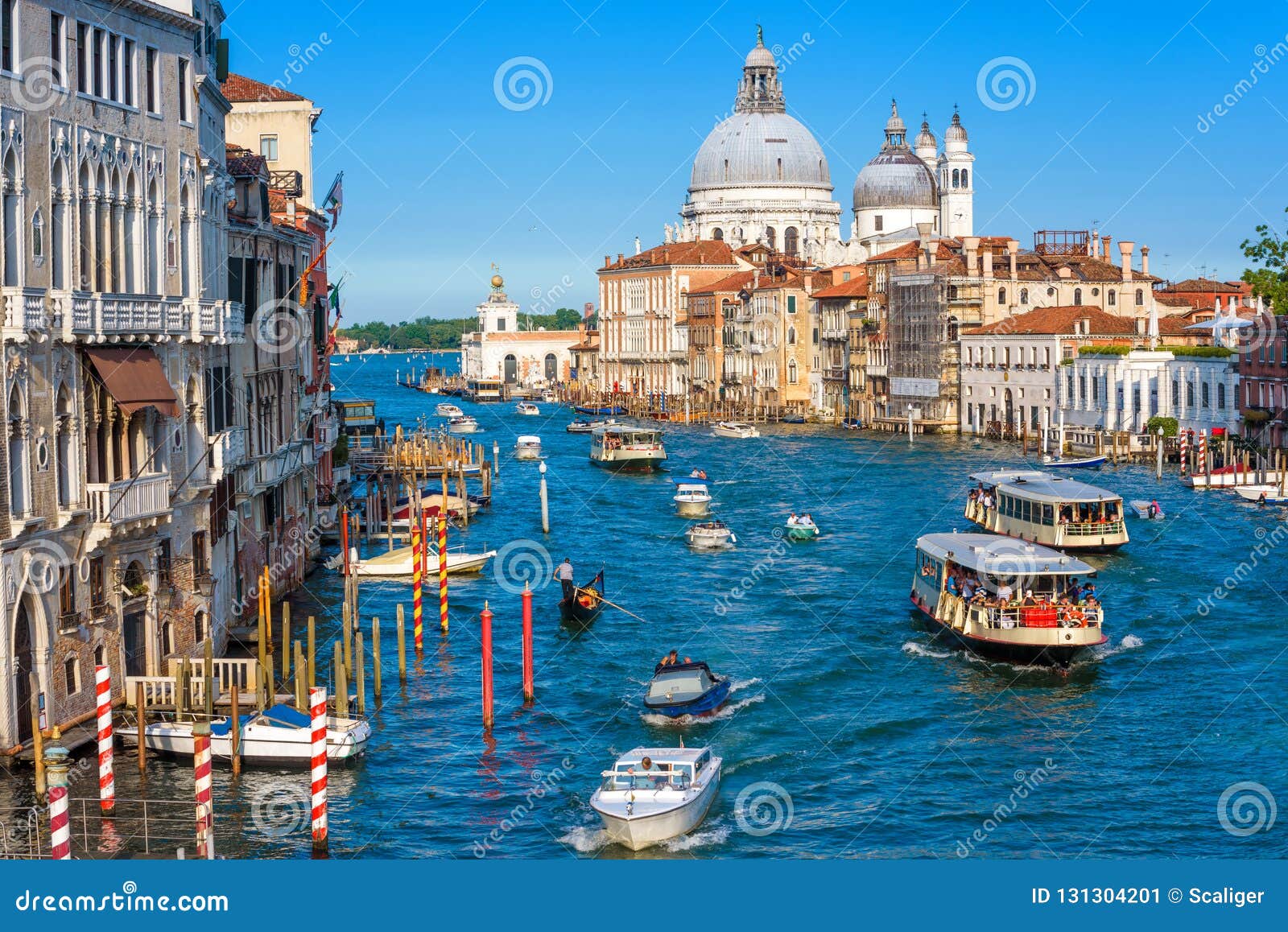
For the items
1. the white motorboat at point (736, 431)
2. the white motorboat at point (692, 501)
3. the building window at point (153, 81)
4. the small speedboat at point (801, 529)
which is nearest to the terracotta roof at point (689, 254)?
the white motorboat at point (736, 431)

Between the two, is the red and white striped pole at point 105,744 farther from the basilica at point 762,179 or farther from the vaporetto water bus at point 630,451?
the basilica at point 762,179

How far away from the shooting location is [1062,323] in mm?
76312

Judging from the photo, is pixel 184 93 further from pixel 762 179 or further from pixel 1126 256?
pixel 762 179

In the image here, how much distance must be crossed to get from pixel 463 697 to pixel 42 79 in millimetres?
10384

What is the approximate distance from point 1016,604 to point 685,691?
6341mm

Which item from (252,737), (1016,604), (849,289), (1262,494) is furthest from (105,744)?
(849,289)

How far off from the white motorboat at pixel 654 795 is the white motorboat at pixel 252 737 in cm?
351

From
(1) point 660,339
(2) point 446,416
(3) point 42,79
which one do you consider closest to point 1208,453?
(3) point 42,79

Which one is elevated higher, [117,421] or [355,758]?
[117,421]

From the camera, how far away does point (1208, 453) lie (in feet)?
189

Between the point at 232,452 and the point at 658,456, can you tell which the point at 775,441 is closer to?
the point at 658,456

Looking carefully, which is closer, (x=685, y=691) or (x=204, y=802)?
(x=204, y=802)

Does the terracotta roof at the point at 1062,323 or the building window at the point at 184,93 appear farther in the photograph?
the terracotta roof at the point at 1062,323

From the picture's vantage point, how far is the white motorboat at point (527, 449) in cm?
7731
